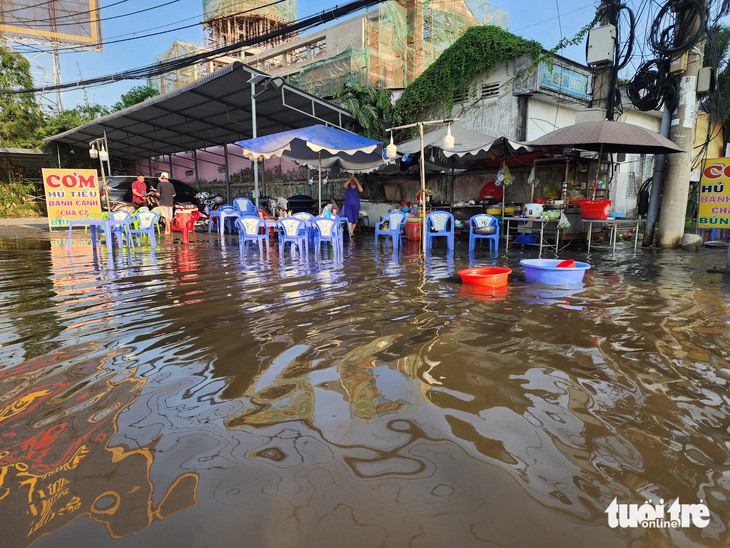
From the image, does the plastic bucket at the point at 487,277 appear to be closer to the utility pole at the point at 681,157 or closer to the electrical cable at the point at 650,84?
the utility pole at the point at 681,157

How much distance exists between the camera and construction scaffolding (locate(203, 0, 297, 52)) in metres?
37.8

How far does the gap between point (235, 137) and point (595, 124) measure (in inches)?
606

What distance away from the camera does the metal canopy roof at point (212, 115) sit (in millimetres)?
12711

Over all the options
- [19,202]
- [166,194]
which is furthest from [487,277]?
[19,202]

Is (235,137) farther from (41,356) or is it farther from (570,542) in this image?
(570,542)

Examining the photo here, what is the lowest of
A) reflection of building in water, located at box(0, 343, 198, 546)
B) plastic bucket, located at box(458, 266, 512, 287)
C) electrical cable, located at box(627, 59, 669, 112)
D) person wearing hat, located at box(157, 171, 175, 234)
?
reflection of building in water, located at box(0, 343, 198, 546)

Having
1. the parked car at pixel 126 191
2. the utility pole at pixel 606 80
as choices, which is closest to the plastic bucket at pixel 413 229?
the utility pole at pixel 606 80

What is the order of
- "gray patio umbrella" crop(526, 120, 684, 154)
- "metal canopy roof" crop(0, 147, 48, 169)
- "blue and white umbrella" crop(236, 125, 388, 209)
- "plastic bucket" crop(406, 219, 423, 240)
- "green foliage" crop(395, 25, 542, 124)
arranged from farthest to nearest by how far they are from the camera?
"metal canopy roof" crop(0, 147, 48, 169) < "green foliage" crop(395, 25, 542, 124) < "plastic bucket" crop(406, 219, 423, 240) < "blue and white umbrella" crop(236, 125, 388, 209) < "gray patio umbrella" crop(526, 120, 684, 154)

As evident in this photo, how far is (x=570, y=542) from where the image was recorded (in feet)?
4.72

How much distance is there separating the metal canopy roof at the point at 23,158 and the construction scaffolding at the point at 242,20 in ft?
69.8

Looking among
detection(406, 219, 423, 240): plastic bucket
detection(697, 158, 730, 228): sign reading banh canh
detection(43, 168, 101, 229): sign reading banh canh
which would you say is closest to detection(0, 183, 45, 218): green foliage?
detection(43, 168, 101, 229): sign reading banh canh

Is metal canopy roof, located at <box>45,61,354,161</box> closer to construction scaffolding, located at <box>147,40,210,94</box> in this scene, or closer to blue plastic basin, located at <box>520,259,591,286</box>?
blue plastic basin, located at <box>520,259,591,286</box>

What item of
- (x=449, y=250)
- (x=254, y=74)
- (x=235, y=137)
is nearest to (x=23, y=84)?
(x=235, y=137)

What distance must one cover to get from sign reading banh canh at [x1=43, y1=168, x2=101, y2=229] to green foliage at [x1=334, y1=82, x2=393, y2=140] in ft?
28.9
